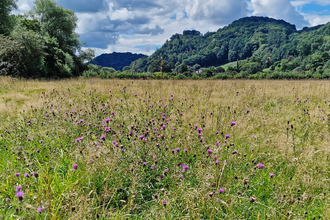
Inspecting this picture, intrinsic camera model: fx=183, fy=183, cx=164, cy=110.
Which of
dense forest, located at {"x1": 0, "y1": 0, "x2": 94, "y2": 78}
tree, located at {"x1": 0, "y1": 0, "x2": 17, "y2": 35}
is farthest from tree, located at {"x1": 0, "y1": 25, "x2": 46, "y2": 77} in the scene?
tree, located at {"x1": 0, "y1": 0, "x2": 17, "y2": 35}

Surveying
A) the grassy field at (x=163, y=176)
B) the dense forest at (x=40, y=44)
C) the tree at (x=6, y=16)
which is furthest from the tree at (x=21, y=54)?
the grassy field at (x=163, y=176)

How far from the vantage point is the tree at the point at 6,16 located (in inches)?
811

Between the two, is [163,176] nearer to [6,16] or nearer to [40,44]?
[40,44]

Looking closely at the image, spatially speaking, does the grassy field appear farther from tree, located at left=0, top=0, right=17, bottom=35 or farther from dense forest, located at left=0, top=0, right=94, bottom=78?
tree, located at left=0, top=0, right=17, bottom=35

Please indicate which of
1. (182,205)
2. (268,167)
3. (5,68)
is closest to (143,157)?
(182,205)

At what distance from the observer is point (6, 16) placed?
69.3ft

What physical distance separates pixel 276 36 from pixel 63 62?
215087mm

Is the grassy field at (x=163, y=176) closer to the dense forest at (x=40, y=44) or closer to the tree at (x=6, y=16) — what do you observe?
the dense forest at (x=40, y=44)

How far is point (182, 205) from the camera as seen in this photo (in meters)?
1.89

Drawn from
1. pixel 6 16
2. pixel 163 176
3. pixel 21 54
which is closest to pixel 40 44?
pixel 21 54

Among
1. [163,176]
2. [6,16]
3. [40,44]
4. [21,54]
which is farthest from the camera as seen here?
[6,16]

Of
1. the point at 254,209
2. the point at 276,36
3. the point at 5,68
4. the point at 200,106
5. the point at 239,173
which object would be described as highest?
the point at 276,36

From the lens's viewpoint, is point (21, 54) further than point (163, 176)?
Yes

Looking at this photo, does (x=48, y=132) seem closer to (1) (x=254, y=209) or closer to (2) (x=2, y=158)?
(2) (x=2, y=158)
